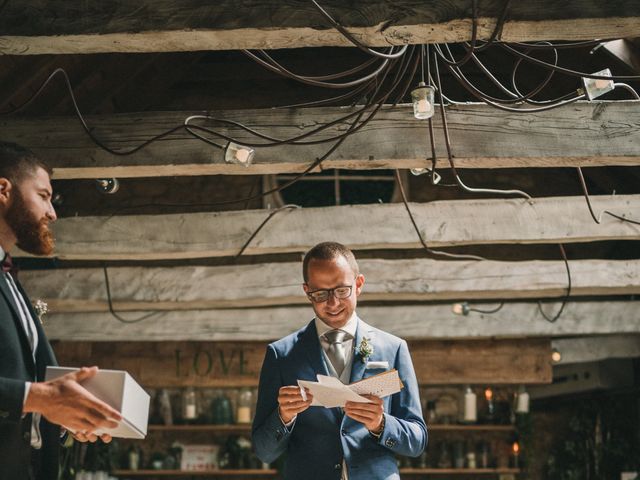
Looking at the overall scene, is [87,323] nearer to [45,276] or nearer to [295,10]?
[45,276]

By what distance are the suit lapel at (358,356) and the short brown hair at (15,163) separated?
1066 millimetres

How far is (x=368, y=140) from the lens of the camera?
3506mm

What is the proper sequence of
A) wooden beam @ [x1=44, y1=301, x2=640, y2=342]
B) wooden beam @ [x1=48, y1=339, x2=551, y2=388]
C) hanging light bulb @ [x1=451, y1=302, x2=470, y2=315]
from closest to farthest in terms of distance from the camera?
hanging light bulb @ [x1=451, y1=302, x2=470, y2=315] → wooden beam @ [x1=44, y1=301, x2=640, y2=342] → wooden beam @ [x1=48, y1=339, x2=551, y2=388]

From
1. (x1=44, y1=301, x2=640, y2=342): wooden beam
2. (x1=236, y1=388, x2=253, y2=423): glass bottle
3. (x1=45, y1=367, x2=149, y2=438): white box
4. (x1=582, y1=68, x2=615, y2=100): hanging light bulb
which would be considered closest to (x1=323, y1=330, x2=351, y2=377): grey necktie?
(x1=45, y1=367, x2=149, y2=438): white box

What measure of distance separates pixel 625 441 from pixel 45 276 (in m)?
4.98

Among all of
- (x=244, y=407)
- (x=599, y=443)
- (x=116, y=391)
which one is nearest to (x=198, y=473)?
(x=244, y=407)

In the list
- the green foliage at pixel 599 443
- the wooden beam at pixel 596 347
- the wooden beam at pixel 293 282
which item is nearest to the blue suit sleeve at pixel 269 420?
the wooden beam at pixel 293 282

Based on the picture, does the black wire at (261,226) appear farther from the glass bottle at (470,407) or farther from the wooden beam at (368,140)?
the glass bottle at (470,407)

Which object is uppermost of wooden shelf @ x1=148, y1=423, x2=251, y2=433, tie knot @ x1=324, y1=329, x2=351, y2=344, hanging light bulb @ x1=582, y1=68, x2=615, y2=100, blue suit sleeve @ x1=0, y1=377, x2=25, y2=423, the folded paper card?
hanging light bulb @ x1=582, y1=68, x2=615, y2=100

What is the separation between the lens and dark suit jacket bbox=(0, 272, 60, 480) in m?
1.88

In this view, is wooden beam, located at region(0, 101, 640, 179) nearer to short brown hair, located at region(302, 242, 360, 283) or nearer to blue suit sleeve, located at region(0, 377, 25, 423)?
short brown hair, located at region(302, 242, 360, 283)

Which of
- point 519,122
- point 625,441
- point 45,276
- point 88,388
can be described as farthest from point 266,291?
point 625,441

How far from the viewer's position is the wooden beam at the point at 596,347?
6734 millimetres

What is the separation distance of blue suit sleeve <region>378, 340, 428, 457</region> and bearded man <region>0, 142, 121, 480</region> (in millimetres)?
807
